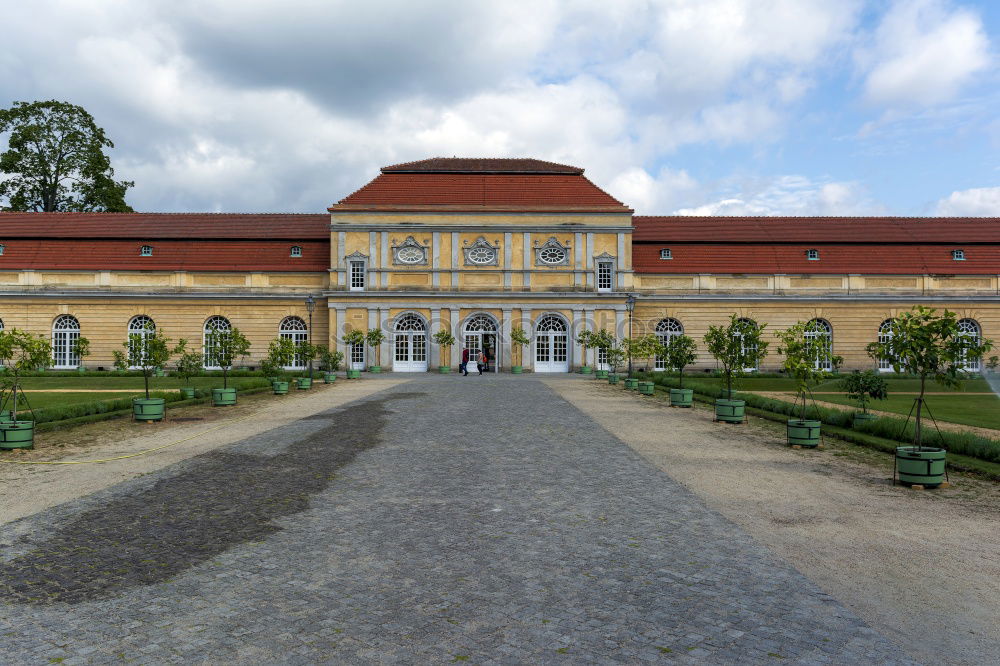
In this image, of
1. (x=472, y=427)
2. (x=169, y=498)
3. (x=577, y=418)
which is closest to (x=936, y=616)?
(x=169, y=498)

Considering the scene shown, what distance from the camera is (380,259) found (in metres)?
43.3

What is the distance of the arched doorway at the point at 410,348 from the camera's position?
43250 millimetres

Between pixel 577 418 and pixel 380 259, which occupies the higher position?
pixel 380 259

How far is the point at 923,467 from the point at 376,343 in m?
33.7

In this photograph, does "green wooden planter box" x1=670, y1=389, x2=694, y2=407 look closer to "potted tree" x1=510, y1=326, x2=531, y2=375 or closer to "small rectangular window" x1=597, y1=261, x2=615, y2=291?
"potted tree" x1=510, y1=326, x2=531, y2=375

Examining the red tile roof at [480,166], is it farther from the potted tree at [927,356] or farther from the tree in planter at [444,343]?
the potted tree at [927,356]

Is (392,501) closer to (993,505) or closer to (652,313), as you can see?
(993,505)

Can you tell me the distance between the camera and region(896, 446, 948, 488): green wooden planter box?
10.7m

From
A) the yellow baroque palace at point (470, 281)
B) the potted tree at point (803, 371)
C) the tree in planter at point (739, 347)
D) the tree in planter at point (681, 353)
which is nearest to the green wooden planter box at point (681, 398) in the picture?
the tree in planter at point (681, 353)

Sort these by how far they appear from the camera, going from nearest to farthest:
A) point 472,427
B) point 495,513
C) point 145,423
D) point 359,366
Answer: point 495,513, point 472,427, point 145,423, point 359,366

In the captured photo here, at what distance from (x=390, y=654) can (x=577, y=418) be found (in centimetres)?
1430

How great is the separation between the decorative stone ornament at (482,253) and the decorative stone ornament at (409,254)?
108 inches

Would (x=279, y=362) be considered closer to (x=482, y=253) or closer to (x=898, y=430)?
(x=482, y=253)

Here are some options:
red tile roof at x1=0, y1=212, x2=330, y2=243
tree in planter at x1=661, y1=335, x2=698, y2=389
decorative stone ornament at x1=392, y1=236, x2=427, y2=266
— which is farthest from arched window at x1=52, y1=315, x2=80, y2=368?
tree in planter at x1=661, y1=335, x2=698, y2=389
